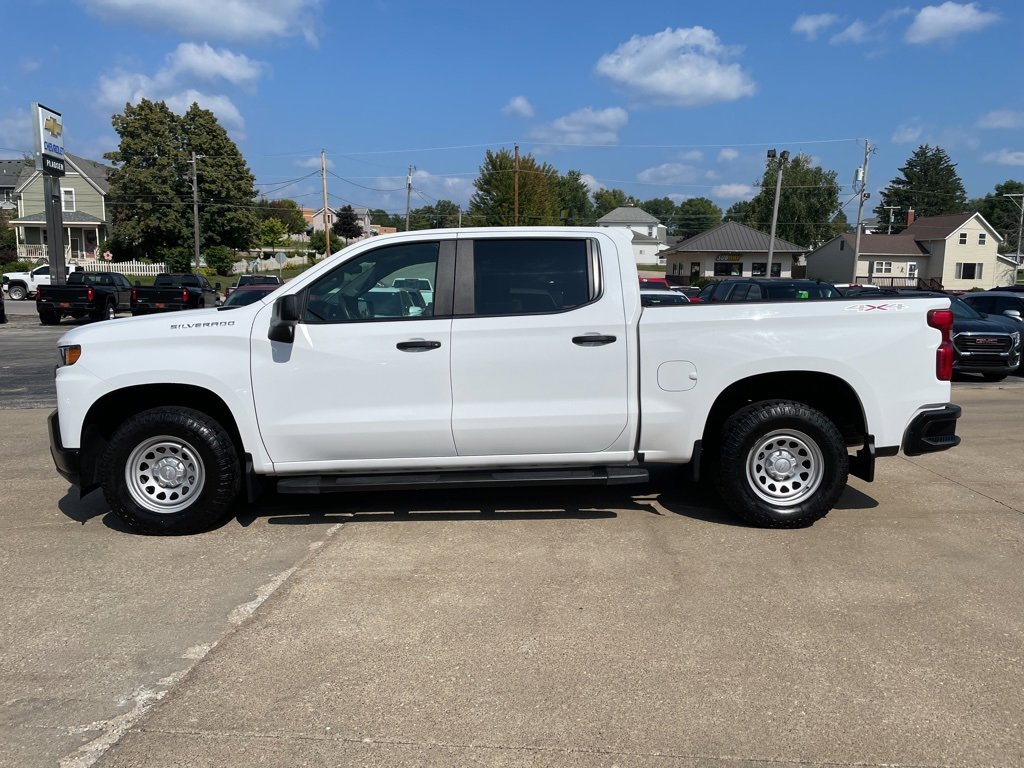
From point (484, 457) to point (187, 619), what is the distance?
2058 millimetres

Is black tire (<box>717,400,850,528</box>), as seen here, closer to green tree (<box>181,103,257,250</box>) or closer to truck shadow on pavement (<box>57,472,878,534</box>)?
truck shadow on pavement (<box>57,472,878,534</box>)

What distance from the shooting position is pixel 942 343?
5578mm

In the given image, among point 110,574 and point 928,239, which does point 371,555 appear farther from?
point 928,239

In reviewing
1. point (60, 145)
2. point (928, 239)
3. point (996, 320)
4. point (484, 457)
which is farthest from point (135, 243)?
point (928, 239)

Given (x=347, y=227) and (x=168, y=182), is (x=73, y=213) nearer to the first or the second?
(x=168, y=182)

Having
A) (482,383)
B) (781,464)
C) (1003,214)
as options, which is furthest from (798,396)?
(1003,214)

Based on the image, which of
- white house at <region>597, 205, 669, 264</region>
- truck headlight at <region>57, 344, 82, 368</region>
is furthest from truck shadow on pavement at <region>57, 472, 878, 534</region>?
white house at <region>597, 205, 669, 264</region>

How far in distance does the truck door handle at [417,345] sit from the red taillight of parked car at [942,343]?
130 inches

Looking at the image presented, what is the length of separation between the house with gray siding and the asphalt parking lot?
2464 inches

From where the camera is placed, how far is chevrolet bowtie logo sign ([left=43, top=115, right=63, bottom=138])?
3353 centimetres

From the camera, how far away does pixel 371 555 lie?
5219mm

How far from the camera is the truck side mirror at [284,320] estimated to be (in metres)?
5.23

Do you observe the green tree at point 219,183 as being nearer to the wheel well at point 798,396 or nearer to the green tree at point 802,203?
the wheel well at point 798,396

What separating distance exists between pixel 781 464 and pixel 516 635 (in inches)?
99.8
